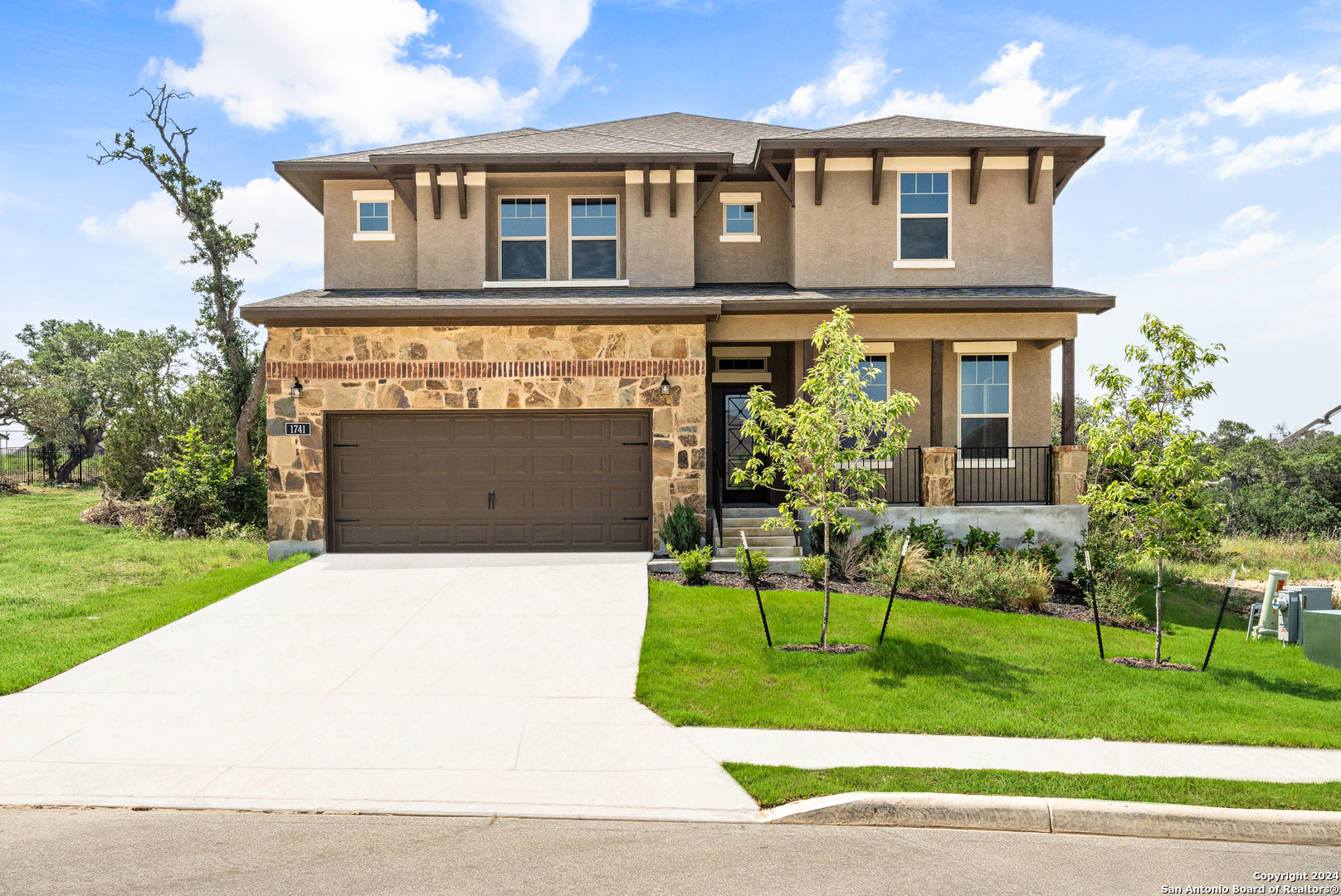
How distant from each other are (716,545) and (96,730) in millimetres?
8390

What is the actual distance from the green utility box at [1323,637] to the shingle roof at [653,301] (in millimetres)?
6023

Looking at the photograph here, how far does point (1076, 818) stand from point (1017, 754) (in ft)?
2.92

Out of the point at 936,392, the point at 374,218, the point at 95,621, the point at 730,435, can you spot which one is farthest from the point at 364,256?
the point at 936,392

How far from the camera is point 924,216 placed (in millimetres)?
14477

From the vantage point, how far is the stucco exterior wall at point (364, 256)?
579 inches

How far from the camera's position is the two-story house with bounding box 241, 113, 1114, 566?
1226 cm

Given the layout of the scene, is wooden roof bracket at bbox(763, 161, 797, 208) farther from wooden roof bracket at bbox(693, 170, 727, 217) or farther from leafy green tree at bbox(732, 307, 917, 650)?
leafy green tree at bbox(732, 307, 917, 650)

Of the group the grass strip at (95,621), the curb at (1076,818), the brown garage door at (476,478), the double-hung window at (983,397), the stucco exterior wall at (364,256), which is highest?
the stucco exterior wall at (364,256)

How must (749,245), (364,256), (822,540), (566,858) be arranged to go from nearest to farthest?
(566,858)
(822,540)
(364,256)
(749,245)

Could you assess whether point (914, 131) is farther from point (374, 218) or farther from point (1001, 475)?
point (374, 218)

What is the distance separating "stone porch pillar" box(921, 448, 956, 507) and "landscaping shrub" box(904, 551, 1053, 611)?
167cm

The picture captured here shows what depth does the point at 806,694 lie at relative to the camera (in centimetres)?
677

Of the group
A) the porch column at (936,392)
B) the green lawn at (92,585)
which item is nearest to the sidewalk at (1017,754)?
the green lawn at (92,585)

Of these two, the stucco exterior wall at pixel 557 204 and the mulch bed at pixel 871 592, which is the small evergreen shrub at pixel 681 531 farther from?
the stucco exterior wall at pixel 557 204
